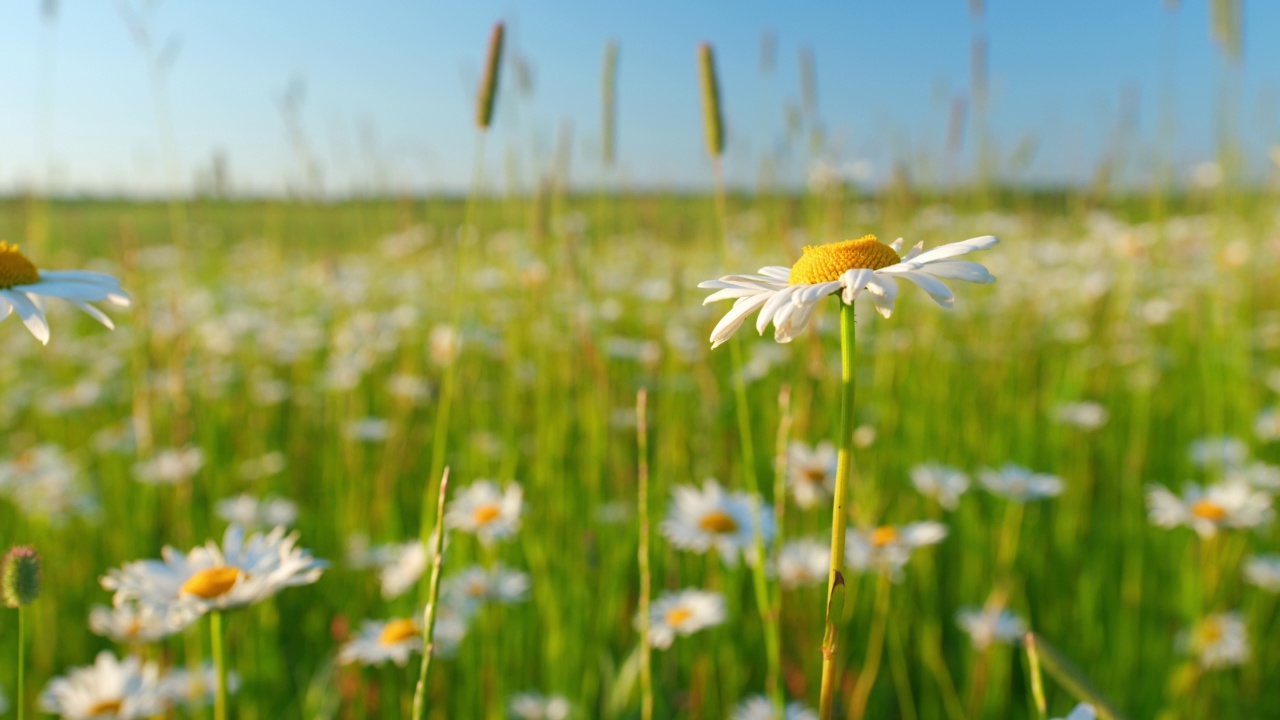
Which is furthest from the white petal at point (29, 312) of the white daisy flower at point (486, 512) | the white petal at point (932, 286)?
the white daisy flower at point (486, 512)

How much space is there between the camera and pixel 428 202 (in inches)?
138

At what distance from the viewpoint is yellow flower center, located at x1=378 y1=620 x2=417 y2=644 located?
130 centimetres

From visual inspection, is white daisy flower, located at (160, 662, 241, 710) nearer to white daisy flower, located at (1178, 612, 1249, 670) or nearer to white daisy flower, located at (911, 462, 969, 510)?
white daisy flower, located at (911, 462, 969, 510)

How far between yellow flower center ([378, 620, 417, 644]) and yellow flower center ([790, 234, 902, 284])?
0.97m

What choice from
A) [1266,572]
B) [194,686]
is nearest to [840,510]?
[194,686]

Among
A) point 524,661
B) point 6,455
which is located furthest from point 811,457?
point 6,455

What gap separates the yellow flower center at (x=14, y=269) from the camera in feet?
2.50

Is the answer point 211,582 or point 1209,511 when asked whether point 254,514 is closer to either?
point 211,582

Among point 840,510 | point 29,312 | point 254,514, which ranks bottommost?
point 254,514

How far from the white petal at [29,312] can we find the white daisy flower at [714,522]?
39.6 inches

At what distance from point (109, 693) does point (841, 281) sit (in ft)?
3.77

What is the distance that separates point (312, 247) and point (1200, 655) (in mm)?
8428

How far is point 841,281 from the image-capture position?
553 mm

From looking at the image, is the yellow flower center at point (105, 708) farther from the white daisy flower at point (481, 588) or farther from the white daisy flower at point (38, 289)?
the white daisy flower at point (38, 289)
